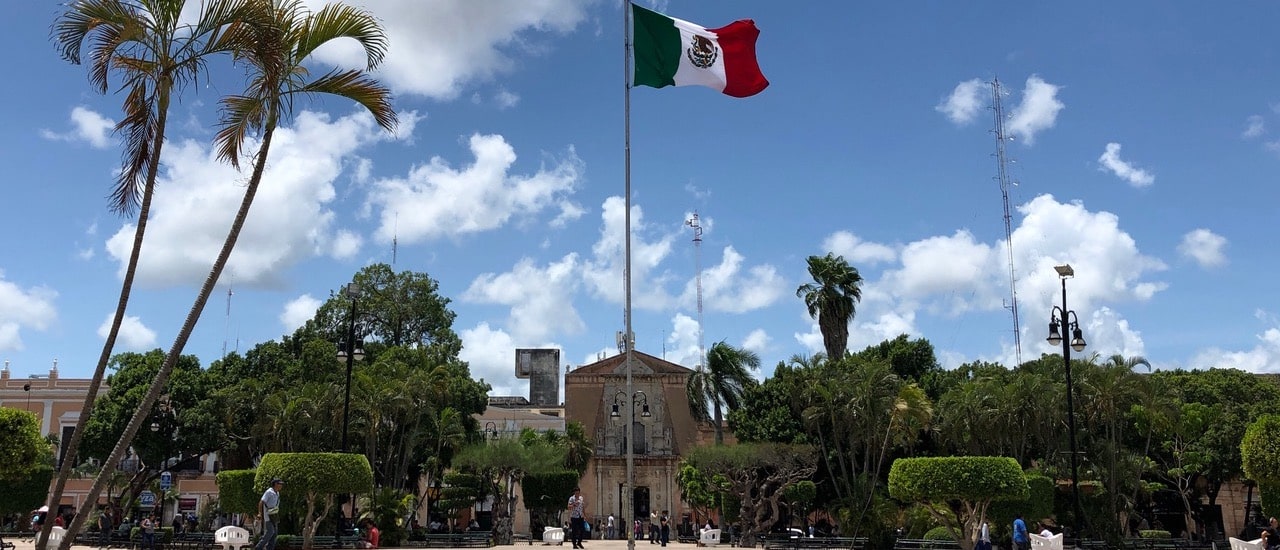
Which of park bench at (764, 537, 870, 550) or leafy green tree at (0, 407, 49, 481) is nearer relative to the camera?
leafy green tree at (0, 407, 49, 481)

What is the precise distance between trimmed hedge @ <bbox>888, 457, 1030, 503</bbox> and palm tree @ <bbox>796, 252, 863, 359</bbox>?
20.0 m

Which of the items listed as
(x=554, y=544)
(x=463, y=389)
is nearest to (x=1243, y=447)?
(x=554, y=544)

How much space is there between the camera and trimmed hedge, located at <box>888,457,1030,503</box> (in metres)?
19.5

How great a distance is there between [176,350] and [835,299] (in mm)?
32550

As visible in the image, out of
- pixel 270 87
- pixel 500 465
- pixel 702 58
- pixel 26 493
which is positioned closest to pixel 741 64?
pixel 702 58

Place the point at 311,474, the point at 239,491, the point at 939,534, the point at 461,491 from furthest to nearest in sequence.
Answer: the point at 461,491 → the point at 939,534 → the point at 239,491 → the point at 311,474

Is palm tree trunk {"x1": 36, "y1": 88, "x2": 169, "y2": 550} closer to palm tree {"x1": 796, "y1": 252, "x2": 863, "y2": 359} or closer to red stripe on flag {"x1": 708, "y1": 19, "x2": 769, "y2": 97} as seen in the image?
red stripe on flag {"x1": 708, "y1": 19, "x2": 769, "y2": 97}

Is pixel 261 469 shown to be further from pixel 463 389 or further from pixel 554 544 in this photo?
pixel 463 389

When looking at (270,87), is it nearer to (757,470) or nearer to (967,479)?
(967,479)

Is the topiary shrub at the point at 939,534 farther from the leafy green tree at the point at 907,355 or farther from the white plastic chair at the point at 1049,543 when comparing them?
the leafy green tree at the point at 907,355

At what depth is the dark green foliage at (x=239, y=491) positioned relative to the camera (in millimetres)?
23797

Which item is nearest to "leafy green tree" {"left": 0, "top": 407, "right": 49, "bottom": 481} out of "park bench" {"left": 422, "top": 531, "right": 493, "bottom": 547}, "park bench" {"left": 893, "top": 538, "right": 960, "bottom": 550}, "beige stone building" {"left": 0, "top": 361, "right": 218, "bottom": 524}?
"park bench" {"left": 422, "top": 531, "right": 493, "bottom": 547}

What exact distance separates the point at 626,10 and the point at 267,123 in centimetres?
756

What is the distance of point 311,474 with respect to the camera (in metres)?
20.5
